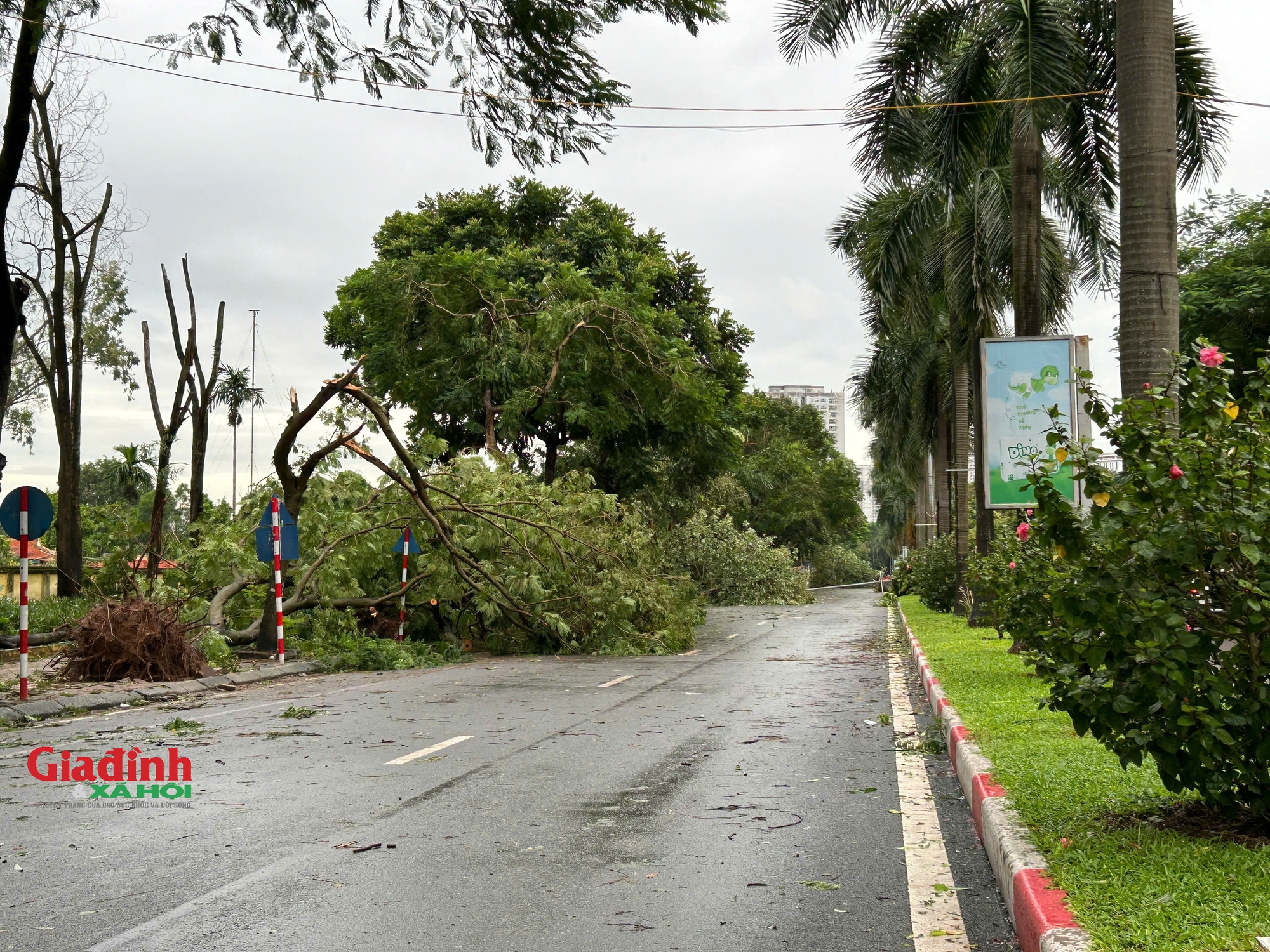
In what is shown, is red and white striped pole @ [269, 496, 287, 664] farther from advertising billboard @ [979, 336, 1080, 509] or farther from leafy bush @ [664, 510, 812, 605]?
leafy bush @ [664, 510, 812, 605]

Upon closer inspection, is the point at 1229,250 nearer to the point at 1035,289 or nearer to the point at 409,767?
the point at 1035,289

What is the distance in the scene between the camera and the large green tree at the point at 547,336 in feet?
88.6

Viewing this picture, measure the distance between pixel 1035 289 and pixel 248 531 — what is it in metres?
13.0

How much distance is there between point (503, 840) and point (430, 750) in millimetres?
3107

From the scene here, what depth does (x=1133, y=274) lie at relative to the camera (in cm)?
888

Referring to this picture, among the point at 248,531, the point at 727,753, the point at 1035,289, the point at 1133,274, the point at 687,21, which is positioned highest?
the point at 687,21

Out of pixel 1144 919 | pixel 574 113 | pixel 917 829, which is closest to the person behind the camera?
pixel 1144 919

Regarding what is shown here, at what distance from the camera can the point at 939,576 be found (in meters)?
32.3

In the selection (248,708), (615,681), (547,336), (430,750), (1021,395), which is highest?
(547,336)

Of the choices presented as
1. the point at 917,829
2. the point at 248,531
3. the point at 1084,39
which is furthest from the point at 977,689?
the point at 248,531

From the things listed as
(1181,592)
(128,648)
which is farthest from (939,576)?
(1181,592)

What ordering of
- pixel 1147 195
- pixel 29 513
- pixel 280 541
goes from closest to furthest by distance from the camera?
1. pixel 1147 195
2. pixel 29 513
3. pixel 280 541

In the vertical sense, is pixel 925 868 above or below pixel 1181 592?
below

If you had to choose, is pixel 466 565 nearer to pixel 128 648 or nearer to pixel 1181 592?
pixel 128 648
